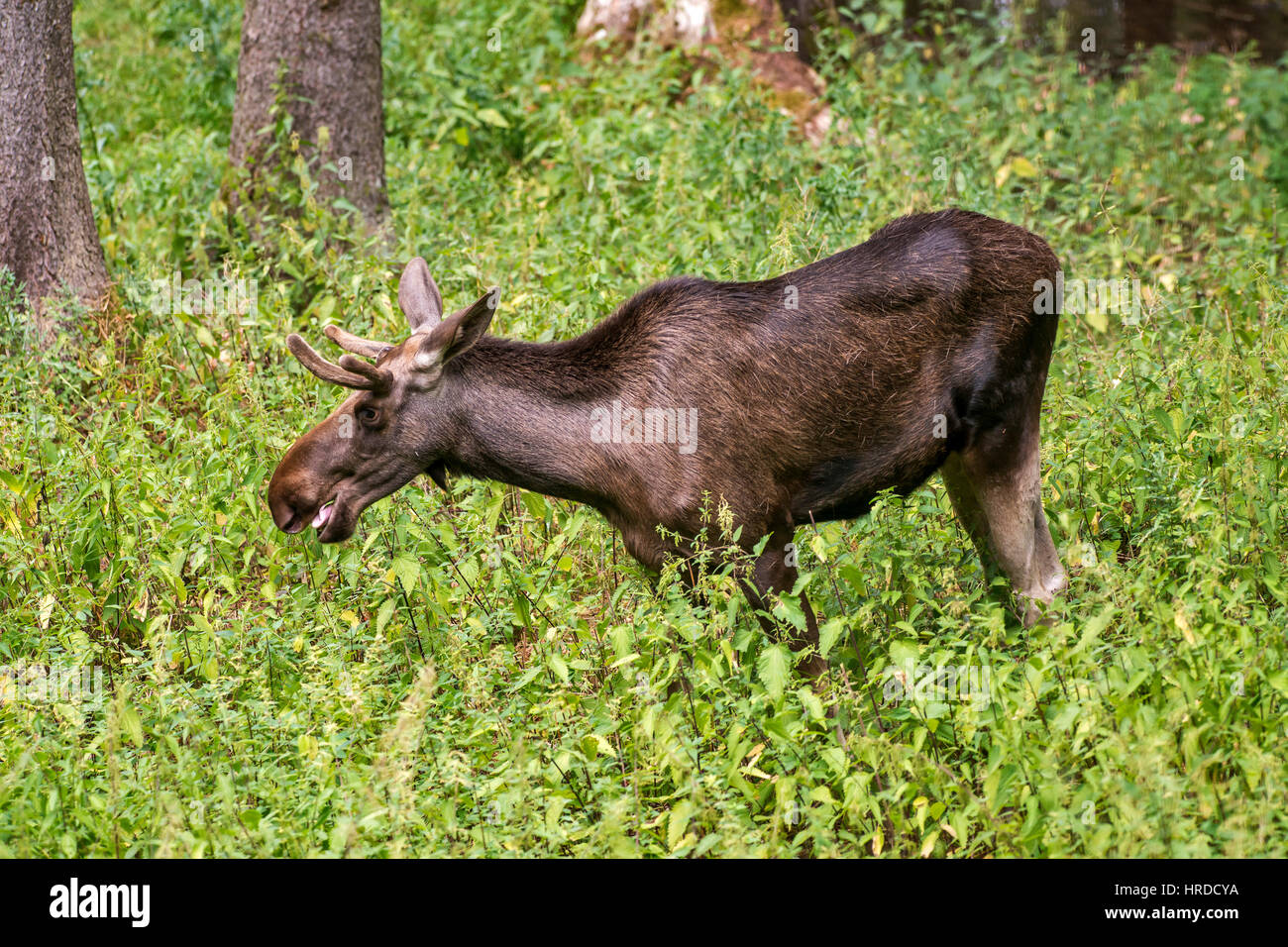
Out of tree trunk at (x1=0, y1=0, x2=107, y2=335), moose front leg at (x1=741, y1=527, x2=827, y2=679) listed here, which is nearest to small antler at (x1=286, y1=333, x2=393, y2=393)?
moose front leg at (x1=741, y1=527, x2=827, y2=679)

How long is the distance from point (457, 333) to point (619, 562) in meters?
1.49

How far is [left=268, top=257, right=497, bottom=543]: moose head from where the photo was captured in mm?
5645

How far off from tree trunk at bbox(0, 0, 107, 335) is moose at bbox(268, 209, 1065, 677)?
3.14m

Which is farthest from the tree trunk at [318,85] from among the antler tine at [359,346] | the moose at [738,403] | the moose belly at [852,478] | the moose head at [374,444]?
the moose belly at [852,478]

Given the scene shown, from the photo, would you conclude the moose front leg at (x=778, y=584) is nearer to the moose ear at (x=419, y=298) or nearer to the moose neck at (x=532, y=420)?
the moose neck at (x=532, y=420)

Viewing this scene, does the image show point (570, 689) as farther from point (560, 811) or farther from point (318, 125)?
point (318, 125)

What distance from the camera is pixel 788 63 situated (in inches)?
463

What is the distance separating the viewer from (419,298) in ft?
20.2

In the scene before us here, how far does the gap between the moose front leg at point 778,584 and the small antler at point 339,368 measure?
66.1 inches

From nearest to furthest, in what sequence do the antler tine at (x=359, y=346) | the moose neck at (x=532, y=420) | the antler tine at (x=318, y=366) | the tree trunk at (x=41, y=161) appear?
the antler tine at (x=318, y=366), the moose neck at (x=532, y=420), the antler tine at (x=359, y=346), the tree trunk at (x=41, y=161)

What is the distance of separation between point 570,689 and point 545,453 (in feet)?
3.16

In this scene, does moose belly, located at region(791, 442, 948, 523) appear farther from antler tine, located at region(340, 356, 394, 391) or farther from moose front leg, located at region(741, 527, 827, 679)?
antler tine, located at region(340, 356, 394, 391)

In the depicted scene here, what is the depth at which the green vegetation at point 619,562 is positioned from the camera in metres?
4.50
